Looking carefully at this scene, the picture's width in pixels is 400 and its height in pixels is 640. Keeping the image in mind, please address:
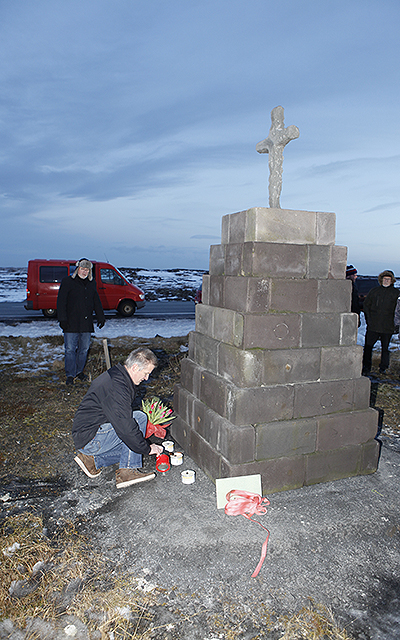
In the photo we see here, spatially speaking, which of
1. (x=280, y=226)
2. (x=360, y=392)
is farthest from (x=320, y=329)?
(x=280, y=226)

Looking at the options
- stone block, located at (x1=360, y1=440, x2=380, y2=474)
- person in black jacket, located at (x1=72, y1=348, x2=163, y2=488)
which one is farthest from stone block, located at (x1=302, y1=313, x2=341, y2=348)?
person in black jacket, located at (x1=72, y1=348, x2=163, y2=488)

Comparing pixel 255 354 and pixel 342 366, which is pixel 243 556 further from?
pixel 342 366

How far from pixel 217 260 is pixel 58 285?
1097 centimetres

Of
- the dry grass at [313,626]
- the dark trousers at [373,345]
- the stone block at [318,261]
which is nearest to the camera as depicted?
the dry grass at [313,626]

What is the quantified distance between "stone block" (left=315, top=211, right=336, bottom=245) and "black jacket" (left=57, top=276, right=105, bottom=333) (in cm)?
425

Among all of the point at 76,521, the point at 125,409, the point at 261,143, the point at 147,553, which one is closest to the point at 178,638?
the point at 147,553

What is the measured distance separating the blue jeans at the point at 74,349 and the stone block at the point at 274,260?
4050 mm

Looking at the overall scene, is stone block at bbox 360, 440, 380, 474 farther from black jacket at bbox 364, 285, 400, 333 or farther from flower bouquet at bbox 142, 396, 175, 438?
black jacket at bbox 364, 285, 400, 333

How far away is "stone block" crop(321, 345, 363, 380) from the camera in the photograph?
3.83 m

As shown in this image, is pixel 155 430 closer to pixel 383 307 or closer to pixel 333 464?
pixel 333 464

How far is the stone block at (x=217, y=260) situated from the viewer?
423 centimetres

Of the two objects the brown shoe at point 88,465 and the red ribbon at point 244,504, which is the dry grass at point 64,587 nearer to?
the brown shoe at point 88,465

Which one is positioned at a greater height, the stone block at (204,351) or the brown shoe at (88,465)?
the stone block at (204,351)

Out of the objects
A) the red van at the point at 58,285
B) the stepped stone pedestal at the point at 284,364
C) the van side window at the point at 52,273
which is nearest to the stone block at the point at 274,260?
the stepped stone pedestal at the point at 284,364
